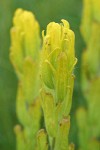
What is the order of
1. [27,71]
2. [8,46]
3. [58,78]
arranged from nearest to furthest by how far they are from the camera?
[58,78] → [27,71] → [8,46]

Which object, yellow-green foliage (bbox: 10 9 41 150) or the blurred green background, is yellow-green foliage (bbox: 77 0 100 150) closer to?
yellow-green foliage (bbox: 10 9 41 150)

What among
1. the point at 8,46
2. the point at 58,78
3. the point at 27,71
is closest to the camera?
the point at 58,78

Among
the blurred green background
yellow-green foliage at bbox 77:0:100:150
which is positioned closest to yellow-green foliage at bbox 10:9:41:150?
yellow-green foliage at bbox 77:0:100:150

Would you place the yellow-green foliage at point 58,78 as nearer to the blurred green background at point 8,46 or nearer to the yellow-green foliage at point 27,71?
the yellow-green foliage at point 27,71

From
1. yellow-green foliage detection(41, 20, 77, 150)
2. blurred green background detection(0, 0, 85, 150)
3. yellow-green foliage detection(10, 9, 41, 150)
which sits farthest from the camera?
blurred green background detection(0, 0, 85, 150)

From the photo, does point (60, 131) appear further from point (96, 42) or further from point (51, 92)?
point (96, 42)

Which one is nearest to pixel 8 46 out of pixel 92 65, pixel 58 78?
pixel 92 65

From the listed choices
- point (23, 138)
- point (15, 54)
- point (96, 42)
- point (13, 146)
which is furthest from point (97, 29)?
point (13, 146)

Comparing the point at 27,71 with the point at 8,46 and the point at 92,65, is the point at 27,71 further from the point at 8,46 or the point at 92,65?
the point at 8,46
